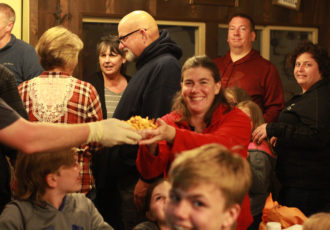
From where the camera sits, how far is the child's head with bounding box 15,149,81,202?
2547 mm

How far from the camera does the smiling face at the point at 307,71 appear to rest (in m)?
3.83

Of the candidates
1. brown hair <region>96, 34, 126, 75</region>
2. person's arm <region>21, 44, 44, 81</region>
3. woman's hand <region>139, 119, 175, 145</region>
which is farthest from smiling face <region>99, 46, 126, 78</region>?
woman's hand <region>139, 119, 175, 145</region>

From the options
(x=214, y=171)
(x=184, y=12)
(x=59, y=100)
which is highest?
(x=184, y=12)

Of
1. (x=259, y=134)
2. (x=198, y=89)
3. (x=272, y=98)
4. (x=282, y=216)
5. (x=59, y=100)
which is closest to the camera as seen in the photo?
(x=198, y=89)

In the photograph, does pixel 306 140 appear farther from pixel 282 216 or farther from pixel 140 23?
pixel 140 23

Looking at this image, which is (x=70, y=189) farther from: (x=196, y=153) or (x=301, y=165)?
(x=301, y=165)

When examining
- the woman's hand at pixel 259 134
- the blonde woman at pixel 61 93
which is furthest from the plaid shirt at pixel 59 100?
the woman's hand at pixel 259 134

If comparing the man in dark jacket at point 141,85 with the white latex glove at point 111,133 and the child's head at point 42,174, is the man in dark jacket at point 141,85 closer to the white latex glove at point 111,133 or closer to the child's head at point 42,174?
the child's head at point 42,174

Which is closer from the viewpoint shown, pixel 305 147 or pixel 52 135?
pixel 52 135

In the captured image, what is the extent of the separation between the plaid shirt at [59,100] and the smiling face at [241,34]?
161 cm

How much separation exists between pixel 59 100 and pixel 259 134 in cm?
134

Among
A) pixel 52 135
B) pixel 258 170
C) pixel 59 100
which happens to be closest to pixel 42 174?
pixel 59 100

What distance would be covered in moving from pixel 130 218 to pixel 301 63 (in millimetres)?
1643

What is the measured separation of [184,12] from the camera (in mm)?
4930
